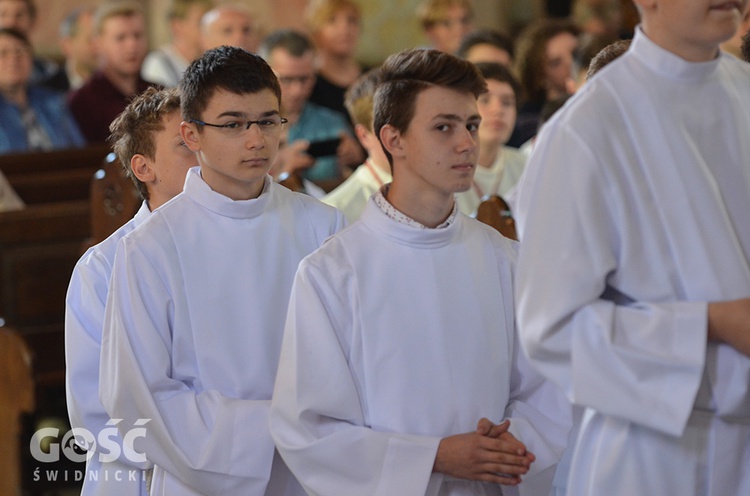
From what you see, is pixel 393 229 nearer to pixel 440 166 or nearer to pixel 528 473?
pixel 440 166

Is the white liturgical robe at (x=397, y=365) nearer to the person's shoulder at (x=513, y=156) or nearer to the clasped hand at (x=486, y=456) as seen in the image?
the clasped hand at (x=486, y=456)

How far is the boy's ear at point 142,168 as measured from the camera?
349cm

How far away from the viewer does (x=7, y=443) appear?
3.67 meters

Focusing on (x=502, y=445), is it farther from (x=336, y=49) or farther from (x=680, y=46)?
(x=336, y=49)

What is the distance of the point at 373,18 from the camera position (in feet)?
42.8

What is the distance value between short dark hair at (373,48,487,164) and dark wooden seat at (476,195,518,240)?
77 centimetres

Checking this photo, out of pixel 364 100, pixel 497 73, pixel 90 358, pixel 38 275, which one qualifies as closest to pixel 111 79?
pixel 38 275

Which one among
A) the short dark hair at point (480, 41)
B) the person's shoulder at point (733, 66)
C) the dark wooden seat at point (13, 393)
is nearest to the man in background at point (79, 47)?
the short dark hair at point (480, 41)

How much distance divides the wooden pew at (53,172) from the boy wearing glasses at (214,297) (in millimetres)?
4143

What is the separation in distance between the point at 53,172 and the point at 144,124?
159 inches

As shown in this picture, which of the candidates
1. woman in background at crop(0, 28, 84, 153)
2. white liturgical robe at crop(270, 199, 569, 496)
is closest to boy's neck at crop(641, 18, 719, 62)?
white liturgical robe at crop(270, 199, 569, 496)

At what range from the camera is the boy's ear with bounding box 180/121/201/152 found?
3131 mm

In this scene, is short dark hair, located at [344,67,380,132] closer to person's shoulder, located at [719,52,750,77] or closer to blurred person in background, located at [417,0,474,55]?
person's shoulder, located at [719,52,750,77]

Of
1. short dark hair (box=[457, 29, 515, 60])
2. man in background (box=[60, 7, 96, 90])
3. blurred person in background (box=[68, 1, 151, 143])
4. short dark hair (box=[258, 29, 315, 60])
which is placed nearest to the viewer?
short dark hair (box=[258, 29, 315, 60])
